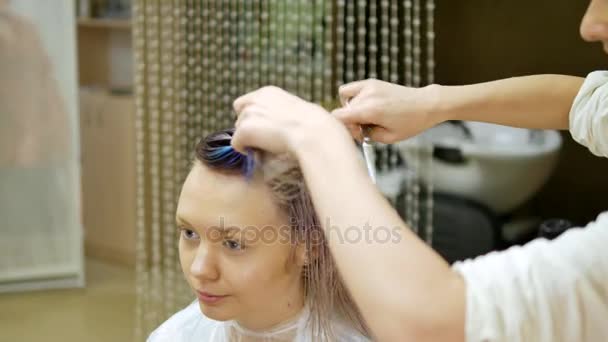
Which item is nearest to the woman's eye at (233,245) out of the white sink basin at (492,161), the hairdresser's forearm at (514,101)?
the hairdresser's forearm at (514,101)

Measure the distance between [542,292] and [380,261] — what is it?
0.13 metres

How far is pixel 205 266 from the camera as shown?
0.96 metres

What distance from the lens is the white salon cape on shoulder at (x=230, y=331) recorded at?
1.05m

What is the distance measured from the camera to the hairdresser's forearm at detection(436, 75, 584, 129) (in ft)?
3.11

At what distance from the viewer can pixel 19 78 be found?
10.0 ft

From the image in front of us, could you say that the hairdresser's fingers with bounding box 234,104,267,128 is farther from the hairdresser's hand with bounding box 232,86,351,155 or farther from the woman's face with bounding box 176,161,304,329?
the woman's face with bounding box 176,161,304,329

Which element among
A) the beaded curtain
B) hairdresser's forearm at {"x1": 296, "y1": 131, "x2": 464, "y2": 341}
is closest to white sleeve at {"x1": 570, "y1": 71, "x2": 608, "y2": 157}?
hairdresser's forearm at {"x1": 296, "y1": 131, "x2": 464, "y2": 341}

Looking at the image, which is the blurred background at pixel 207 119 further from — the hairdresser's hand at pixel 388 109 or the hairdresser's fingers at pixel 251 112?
the hairdresser's fingers at pixel 251 112

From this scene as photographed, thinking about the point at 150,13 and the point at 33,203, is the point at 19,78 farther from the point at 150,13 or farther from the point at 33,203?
the point at 150,13

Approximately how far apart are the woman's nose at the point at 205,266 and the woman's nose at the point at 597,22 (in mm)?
497

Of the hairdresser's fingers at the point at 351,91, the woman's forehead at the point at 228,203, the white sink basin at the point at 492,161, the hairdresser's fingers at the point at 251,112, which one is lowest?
the white sink basin at the point at 492,161

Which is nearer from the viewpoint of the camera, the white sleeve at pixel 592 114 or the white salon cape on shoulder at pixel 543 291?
the white salon cape on shoulder at pixel 543 291

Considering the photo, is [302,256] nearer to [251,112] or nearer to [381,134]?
[381,134]

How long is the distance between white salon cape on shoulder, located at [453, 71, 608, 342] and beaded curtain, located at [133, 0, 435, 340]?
1.51 metres
